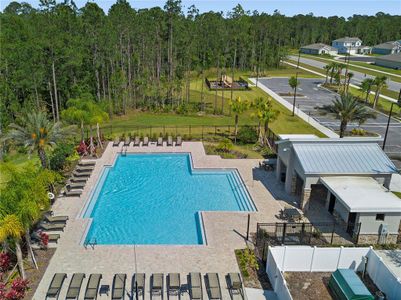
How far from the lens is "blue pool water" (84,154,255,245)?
21.4 meters

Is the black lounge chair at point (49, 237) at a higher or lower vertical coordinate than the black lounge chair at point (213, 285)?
lower

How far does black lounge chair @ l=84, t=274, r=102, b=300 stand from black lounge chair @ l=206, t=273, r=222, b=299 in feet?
15.3

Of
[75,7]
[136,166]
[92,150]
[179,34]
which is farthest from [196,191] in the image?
[75,7]

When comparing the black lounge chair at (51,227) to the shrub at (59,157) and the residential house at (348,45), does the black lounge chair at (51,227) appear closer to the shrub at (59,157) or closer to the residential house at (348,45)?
the shrub at (59,157)

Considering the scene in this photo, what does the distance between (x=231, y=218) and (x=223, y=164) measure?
9.25m

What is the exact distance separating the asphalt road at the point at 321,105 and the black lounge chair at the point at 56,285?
101 feet

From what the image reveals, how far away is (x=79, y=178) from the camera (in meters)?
27.2

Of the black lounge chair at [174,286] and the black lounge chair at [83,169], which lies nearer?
the black lounge chair at [174,286]

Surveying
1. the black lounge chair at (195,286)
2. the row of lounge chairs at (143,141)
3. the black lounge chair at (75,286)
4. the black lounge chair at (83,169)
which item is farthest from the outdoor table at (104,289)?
the row of lounge chairs at (143,141)

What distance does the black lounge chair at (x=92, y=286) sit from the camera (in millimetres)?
15016

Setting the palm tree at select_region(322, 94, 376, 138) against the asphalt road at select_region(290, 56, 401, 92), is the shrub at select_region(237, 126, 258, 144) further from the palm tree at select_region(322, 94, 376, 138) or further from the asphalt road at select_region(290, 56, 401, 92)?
the asphalt road at select_region(290, 56, 401, 92)

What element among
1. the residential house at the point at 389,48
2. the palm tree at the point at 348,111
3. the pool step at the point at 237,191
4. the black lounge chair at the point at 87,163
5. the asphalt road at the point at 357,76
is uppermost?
the residential house at the point at 389,48

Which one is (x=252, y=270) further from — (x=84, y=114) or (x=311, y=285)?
(x=84, y=114)

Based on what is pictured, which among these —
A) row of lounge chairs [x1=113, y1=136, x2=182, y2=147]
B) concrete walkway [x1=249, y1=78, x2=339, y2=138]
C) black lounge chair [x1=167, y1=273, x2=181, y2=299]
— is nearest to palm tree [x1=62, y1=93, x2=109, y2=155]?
row of lounge chairs [x1=113, y1=136, x2=182, y2=147]
